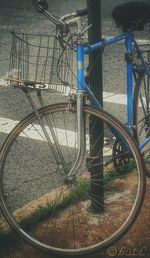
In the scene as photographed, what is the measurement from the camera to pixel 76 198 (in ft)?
13.7

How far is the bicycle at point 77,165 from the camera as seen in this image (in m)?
3.33

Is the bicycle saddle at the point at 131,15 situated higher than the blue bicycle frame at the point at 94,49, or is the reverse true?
the bicycle saddle at the point at 131,15

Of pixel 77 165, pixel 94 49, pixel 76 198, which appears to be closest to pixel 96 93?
pixel 94 49

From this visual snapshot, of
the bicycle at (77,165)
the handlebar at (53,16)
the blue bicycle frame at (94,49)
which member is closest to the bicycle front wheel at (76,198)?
the bicycle at (77,165)

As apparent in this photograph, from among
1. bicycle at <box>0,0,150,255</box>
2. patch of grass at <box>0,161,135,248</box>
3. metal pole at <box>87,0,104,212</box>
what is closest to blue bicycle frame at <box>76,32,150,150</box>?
bicycle at <box>0,0,150,255</box>

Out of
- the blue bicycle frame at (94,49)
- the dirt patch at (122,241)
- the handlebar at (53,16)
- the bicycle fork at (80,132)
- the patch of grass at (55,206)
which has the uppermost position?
the handlebar at (53,16)

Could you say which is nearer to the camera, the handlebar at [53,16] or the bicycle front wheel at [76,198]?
the handlebar at [53,16]

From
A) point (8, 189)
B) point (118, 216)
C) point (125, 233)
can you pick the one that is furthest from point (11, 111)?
point (125, 233)

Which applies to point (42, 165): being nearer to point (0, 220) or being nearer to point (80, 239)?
point (0, 220)

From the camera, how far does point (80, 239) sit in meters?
3.66

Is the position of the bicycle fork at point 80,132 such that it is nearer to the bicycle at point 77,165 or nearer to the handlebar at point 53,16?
the bicycle at point 77,165

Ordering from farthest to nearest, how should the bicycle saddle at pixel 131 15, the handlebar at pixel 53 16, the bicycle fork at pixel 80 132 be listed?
the bicycle saddle at pixel 131 15 < the bicycle fork at pixel 80 132 < the handlebar at pixel 53 16

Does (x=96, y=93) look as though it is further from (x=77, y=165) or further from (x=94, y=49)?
(x=77, y=165)

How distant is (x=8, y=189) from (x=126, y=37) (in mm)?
1942
